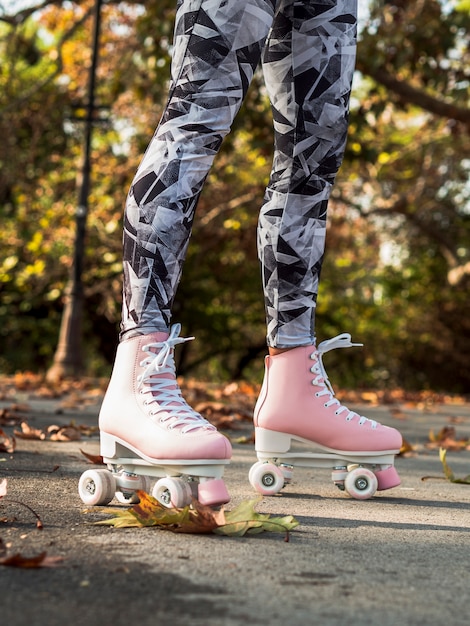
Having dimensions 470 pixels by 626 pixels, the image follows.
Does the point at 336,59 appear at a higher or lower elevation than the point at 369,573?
higher

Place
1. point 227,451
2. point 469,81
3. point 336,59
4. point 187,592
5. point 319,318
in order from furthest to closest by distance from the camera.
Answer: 1. point 319,318
2. point 469,81
3. point 336,59
4. point 227,451
5. point 187,592

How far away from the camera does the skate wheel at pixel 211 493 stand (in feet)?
5.66

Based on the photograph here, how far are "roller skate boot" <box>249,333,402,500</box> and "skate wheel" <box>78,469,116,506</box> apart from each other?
452mm

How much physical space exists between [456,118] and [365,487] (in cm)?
827

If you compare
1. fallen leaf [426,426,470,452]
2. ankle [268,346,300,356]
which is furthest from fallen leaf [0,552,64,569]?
fallen leaf [426,426,470,452]

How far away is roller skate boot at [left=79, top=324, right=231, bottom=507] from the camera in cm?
175

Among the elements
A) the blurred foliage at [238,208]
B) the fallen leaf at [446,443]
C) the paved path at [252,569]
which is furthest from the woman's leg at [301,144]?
the blurred foliage at [238,208]

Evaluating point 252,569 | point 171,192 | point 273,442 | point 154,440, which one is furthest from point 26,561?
point 273,442

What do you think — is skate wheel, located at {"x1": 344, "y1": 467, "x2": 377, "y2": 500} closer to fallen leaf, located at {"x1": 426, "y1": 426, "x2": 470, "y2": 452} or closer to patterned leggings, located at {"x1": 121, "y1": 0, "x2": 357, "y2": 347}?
patterned leggings, located at {"x1": 121, "y1": 0, "x2": 357, "y2": 347}

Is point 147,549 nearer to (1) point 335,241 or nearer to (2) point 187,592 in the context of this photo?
(2) point 187,592

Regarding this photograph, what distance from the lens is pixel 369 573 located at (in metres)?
1.34

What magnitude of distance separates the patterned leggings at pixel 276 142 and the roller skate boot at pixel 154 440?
0.08 meters

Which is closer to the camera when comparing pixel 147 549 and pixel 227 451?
pixel 147 549

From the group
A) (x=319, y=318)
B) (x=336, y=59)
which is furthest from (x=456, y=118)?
(x=336, y=59)
